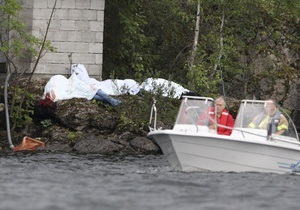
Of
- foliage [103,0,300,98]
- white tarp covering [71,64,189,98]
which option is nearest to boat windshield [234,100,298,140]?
white tarp covering [71,64,189,98]

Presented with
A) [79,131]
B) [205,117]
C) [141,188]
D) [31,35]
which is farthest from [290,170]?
[31,35]

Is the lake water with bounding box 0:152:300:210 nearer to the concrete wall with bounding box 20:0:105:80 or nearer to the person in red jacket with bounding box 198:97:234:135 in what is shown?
the person in red jacket with bounding box 198:97:234:135

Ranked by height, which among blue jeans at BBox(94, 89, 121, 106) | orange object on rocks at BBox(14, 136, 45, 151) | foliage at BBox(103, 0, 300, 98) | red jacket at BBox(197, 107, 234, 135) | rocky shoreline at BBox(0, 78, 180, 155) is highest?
foliage at BBox(103, 0, 300, 98)

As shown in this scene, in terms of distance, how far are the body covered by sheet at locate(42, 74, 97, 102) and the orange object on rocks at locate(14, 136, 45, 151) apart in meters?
2.32

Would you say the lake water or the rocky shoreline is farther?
the rocky shoreline

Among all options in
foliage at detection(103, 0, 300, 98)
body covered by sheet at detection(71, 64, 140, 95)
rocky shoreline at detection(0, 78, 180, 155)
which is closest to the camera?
rocky shoreline at detection(0, 78, 180, 155)

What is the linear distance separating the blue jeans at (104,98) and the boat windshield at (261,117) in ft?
30.5

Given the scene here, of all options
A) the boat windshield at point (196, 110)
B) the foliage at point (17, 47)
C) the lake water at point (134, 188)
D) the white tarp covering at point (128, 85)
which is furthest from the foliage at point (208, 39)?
the lake water at point (134, 188)

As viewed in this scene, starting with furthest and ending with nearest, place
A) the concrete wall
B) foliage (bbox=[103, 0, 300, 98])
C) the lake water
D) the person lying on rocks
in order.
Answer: foliage (bbox=[103, 0, 300, 98])
the concrete wall
the person lying on rocks
the lake water

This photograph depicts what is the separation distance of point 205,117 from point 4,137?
9.90 m

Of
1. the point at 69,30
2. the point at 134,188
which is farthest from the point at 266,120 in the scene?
the point at 69,30

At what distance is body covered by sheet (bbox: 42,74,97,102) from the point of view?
30609 mm

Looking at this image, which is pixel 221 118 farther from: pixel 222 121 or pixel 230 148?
pixel 230 148

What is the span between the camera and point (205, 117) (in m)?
21.3
